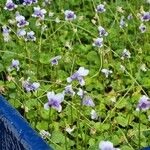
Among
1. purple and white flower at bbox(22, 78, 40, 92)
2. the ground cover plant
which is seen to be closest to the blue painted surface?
the ground cover plant

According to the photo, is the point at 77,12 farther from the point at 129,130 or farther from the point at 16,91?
the point at 129,130

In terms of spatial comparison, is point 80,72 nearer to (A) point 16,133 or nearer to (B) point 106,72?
(B) point 106,72

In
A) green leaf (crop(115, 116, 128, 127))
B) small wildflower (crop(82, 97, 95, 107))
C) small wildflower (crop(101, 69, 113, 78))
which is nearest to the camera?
small wildflower (crop(82, 97, 95, 107))

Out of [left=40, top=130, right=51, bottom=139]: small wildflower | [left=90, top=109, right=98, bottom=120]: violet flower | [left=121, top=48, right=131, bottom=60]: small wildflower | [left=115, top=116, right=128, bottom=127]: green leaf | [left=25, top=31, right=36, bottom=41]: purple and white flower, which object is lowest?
[left=115, top=116, right=128, bottom=127]: green leaf

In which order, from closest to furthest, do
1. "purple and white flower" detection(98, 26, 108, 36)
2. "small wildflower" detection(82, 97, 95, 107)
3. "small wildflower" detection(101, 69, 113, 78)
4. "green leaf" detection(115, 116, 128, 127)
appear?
1. "small wildflower" detection(82, 97, 95, 107)
2. "green leaf" detection(115, 116, 128, 127)
3. "small wildflower" detection(101, 69, 113, 78)
4. "purple and white flower" detection(98, 26, 108, 36)

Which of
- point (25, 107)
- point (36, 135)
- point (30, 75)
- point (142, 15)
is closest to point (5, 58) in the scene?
point (30, 75)

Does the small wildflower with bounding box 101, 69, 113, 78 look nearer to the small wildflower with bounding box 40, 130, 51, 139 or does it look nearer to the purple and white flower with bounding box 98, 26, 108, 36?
the purple and white flower with bounding box 98, 26, 108, 36

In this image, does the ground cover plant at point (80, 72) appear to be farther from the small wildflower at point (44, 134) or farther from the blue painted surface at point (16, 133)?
the blue painted surface at point (16, 133)
